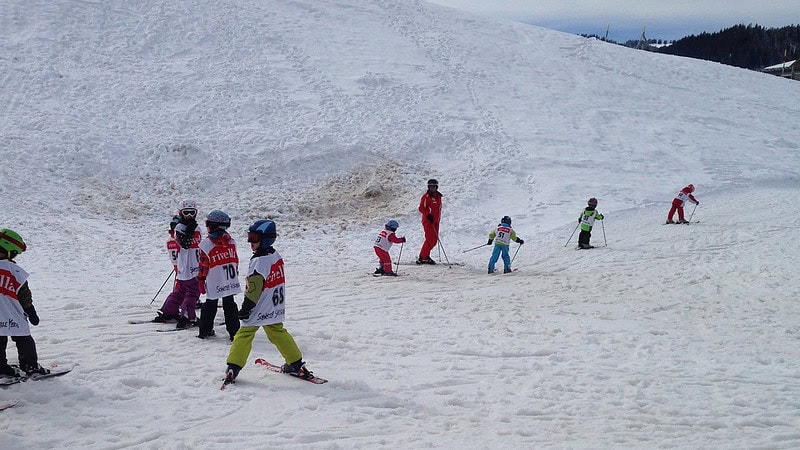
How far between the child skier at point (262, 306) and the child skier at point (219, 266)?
134 cm

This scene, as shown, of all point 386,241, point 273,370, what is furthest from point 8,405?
point 386,241

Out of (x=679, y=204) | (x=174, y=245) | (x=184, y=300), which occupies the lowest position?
(x=184, y=300)

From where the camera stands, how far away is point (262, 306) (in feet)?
21.9

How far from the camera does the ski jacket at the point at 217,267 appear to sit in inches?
313

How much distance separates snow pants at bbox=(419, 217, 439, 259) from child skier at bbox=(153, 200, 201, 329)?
21.6 feet

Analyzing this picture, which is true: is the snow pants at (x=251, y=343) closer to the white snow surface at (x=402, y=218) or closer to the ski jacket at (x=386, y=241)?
the white snow surface at (x=402, y=218)

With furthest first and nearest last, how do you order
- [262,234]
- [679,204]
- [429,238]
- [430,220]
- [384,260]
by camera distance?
[679,204]
[430,220]
[429,238]
[384,260]
[262,234]

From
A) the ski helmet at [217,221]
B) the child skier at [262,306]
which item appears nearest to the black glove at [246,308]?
the child skier at [262,306]

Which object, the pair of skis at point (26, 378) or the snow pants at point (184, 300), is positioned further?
the snow pants at point (184, 300)

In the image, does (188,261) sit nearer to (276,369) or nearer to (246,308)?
(276,369)

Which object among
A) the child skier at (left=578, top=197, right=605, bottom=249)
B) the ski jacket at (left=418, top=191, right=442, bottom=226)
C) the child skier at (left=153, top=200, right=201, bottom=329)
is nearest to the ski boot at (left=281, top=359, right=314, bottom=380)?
the child skier at (left=153, top=200, right=201, bottom=329)

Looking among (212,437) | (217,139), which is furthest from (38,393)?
(217,139)

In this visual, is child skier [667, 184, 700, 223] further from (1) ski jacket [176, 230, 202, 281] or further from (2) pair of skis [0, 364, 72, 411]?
(2) pair of skis [0, 364, 72, 411]

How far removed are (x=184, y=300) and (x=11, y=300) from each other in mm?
2840
